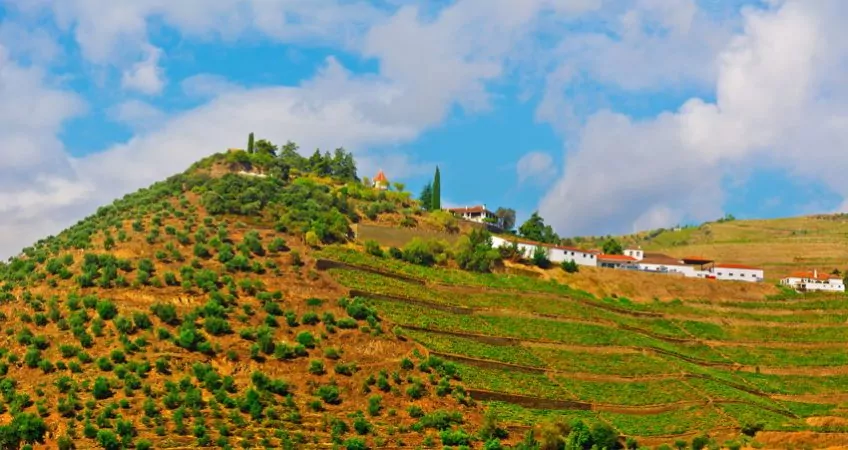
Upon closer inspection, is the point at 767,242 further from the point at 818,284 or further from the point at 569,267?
the point at 569,267

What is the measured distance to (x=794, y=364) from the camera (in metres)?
80.6

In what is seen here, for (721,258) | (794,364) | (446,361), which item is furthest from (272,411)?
(721,258)

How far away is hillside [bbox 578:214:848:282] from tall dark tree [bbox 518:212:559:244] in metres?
24.9

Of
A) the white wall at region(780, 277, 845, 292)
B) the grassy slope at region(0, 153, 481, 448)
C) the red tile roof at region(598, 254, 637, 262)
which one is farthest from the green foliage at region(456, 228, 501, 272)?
the white wall at region(780, 277, 845, 292)

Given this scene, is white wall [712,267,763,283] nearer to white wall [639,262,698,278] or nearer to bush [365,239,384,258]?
white wall [639,262,698,278]

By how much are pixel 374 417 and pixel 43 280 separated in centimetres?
2730

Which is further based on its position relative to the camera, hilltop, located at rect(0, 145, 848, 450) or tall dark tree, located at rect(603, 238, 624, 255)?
tall dark tree, located at rect(603, 238, 624, 255)

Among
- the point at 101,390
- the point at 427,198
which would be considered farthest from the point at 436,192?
the point at 101,390

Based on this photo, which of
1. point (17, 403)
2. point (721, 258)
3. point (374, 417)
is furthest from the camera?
point (721, 258)

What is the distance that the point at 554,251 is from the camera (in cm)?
9669

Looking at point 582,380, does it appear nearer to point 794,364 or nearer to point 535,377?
point 535,377

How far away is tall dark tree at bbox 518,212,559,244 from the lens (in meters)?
106

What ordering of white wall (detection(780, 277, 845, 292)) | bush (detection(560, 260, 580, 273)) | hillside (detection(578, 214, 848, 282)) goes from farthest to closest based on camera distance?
hillside (detection(578, 214, 848, 282)) < white wall (detection(780, 277, 845, 292)) < bush (detection(560, 260, 580, 273))

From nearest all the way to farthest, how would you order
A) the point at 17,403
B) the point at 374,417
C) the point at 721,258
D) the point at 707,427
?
the point at 17,403
the point at 374,417
the point at 707,427
the point at 721,258
